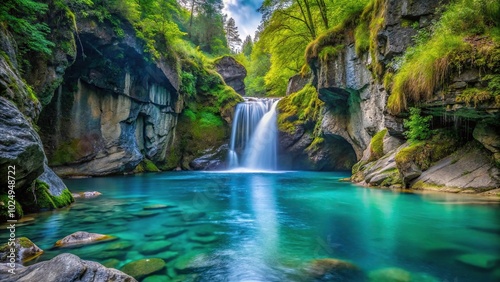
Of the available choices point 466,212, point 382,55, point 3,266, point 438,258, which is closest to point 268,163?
point 382,55

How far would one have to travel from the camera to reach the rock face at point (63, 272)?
2326 mm

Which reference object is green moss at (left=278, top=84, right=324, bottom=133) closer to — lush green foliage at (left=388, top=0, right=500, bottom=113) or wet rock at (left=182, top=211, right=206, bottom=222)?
lush green foliage at (left=388, top=0, right=500, bottom=113)

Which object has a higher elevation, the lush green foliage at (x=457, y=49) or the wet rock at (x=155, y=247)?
the lush green foliage at (x=457, y=49)

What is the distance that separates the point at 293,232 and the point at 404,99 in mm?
5894

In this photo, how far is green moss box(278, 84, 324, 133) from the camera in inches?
792

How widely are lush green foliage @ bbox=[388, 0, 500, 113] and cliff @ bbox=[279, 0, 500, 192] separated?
3 centimetres

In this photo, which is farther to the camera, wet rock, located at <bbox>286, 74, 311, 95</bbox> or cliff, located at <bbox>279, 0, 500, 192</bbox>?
wet rock, located at <bbox>286, 74, 311, 95</bbox>

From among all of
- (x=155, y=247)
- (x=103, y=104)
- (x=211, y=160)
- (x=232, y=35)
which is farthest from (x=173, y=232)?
(x=232, y=35)

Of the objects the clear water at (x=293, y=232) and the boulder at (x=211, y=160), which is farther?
the boulder at (x=211, y=160)

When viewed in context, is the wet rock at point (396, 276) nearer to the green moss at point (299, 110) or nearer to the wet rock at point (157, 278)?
the wet rock at point (157, 278)

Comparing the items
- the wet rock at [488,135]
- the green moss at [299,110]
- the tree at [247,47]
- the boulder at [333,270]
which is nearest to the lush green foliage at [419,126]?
the wet rock at [488,135]

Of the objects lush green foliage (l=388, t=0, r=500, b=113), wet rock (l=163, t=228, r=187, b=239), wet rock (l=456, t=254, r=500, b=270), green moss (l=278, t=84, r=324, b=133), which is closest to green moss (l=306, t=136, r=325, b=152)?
green moss (l=278, t=84, r=324, b=133)

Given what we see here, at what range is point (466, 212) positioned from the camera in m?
5.82

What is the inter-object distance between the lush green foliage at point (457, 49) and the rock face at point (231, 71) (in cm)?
2487
